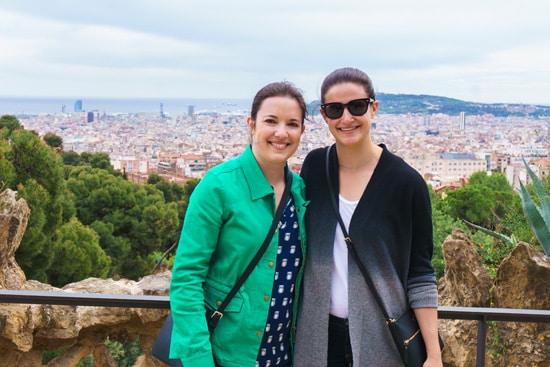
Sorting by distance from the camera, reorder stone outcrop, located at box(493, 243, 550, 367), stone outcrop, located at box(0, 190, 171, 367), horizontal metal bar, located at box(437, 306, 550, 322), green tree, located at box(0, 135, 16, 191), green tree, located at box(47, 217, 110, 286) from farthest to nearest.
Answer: green tree, located at box(47, 217, 110, 286), green tree, located at box(0, 135, 16, 191), stone outcrop, located at box(493, 243, 550, 367), stone outcrop, located at box(0, 190, 171, 367), horizontal metal bar, located at box(437, 306, 550, 322)

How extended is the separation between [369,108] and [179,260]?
2.03 ft

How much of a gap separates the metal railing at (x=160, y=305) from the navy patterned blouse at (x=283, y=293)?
55 cm

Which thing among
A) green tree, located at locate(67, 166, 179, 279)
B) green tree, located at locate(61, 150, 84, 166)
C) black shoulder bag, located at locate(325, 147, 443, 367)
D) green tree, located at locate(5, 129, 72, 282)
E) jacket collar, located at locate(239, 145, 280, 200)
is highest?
jacket collar, located at locate(239, 145, 280, 200)

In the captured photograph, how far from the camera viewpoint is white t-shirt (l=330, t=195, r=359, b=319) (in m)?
1.55

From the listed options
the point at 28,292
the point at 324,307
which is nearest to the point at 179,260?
the point at 324,307

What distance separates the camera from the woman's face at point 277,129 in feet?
4.90

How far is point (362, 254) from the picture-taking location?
152 centimetres

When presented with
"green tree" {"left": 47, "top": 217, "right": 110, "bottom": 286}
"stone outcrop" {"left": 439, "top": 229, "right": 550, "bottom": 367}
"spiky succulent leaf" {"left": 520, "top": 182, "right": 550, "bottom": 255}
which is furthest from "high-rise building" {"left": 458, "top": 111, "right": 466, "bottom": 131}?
"stone outcrop" {"left": 439, "top": 229, "right": 550, "bottom": 367}

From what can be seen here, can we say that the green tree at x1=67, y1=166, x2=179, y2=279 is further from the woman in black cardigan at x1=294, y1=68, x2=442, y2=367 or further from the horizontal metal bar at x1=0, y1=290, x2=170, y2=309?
the woman in black cardigan at x1=294, y1=68, x2=442, y2=367

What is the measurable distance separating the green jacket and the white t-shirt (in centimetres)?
18

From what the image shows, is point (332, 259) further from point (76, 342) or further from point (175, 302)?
point (76, 342)

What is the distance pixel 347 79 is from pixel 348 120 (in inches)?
4.3

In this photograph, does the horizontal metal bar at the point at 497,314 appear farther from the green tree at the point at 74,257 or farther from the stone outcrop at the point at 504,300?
the green tree at the point at 74,257

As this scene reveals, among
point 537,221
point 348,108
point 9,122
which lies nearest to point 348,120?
point 348,108
